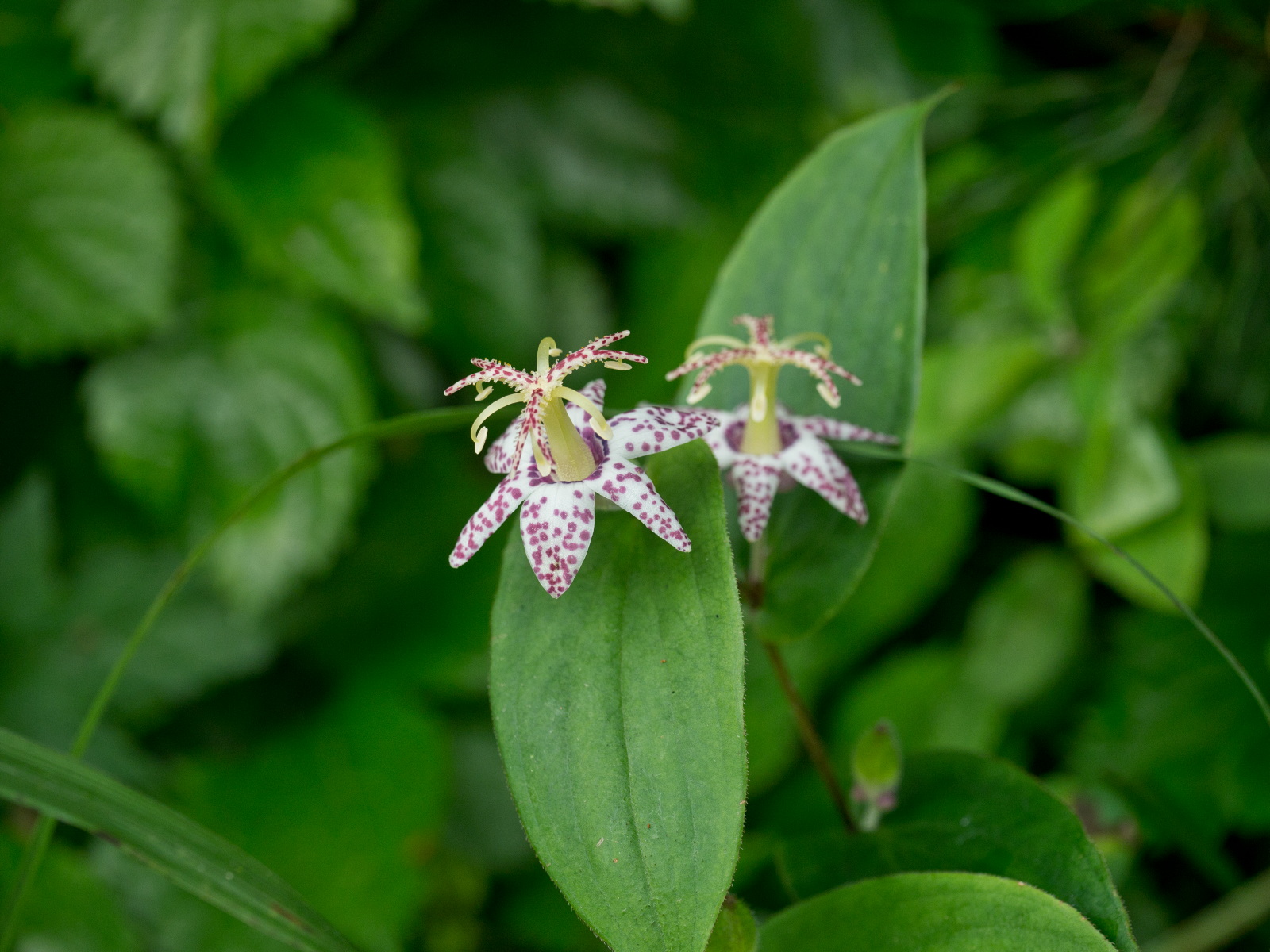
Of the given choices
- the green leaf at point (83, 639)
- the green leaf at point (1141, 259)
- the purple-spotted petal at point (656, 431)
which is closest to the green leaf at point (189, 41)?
the green leaf at point (83, 639)

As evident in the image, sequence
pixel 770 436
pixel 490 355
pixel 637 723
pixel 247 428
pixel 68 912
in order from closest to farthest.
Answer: pixel 637 723
pixel 770 436
pixel 68 912
pixel 247 428
pixel 490 355

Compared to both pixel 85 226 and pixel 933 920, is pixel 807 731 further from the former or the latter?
pixel 85 226

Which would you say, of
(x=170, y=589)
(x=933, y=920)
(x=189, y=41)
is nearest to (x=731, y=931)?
(x=933, y=920)

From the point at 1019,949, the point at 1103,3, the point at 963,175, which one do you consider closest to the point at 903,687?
the point at 963,175

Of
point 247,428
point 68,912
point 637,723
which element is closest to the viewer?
point 637,723

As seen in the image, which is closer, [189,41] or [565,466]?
[565,466]

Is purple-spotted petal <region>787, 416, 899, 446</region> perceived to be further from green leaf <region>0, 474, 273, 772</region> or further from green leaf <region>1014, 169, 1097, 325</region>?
green leaf <region>0, 474, 273, 772</region>

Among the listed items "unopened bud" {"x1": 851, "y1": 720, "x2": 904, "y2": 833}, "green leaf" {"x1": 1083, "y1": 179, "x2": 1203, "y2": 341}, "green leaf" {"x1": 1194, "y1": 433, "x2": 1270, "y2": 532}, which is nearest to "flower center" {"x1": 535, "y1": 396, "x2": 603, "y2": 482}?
"unopened bud" {"x1": 851, "y1": 720, "x2": 904, "y2": 833}

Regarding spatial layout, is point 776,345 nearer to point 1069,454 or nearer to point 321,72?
point 1069,454
